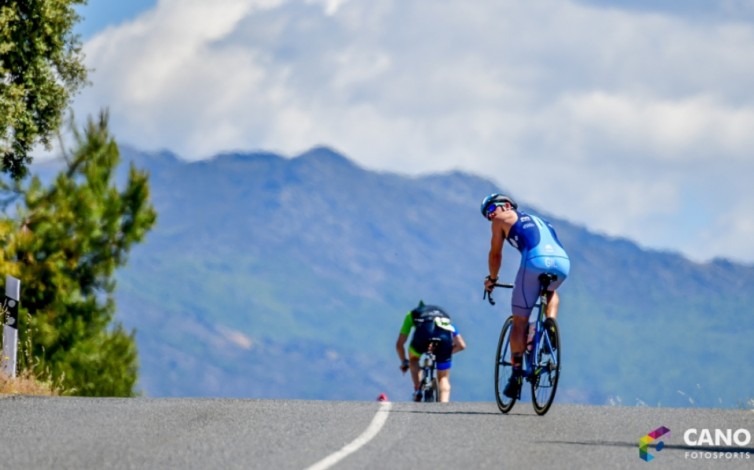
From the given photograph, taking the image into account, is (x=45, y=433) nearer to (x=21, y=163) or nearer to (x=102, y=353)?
(x=21, y=163)

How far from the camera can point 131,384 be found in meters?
36.8

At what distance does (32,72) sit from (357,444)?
20.4 metres

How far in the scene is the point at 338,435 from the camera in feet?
34.0

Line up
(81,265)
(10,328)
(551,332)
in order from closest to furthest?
(551,332) < (10,328) < (81,265)

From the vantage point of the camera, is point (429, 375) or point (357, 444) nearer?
point (357, 444)

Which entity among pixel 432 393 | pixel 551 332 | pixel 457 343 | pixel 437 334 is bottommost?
pixel 551 332

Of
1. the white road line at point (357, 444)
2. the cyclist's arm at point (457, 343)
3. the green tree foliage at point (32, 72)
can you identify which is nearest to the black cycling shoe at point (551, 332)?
the white road line at point (357, 444)

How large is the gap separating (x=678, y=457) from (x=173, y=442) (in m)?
3.61

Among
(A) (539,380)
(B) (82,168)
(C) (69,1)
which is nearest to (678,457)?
(A) (539,380)

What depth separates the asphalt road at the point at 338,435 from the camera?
889 centimetres

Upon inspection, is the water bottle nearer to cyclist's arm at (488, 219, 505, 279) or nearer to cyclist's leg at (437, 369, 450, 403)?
cyclist's arm at (488, 219, 505, 279)

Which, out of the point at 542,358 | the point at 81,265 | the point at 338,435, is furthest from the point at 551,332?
the point at 81,265

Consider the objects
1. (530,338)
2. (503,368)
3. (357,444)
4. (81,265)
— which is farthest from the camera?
(81,265)

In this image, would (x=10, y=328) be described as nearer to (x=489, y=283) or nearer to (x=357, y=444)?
(x=489, y=283)
